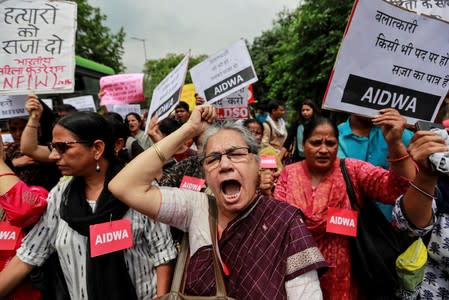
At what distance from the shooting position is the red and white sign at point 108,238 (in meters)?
1.78

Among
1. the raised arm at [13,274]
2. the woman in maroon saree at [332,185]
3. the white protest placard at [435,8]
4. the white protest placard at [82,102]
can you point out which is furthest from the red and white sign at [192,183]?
the white protest placard at [82,102]

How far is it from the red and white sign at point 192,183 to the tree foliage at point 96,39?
70.1 ft

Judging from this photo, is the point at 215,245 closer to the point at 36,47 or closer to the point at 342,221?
the point at 342,221

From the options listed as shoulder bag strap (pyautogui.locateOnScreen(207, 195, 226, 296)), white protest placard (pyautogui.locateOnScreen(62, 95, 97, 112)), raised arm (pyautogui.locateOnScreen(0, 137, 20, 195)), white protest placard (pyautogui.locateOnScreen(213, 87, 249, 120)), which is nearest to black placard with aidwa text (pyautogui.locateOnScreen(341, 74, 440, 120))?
shoulder bag strap (pyautogui.locateOnScreen(207, 195, 226, 296))

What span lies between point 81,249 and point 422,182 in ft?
5.71

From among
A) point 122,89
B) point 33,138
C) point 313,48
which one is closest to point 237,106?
point 122,89

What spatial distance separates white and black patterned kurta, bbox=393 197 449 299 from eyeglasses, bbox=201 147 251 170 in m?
0.82

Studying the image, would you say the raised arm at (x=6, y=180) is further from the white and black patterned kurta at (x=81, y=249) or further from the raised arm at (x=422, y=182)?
the raised arm at (x=422, y=182)

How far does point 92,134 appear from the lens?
2.02m

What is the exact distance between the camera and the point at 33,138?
2777 millimetres

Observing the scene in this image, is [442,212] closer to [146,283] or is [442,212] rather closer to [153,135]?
[146,283]

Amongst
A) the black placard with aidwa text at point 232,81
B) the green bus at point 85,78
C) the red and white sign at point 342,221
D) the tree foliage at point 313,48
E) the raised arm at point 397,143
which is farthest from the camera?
the tree foliage at point 313,48

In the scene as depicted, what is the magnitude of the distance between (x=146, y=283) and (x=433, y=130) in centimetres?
166

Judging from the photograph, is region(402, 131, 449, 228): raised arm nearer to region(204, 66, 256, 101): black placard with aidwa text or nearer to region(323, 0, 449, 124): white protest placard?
region(323, 0, 449, 124): white protest placard
